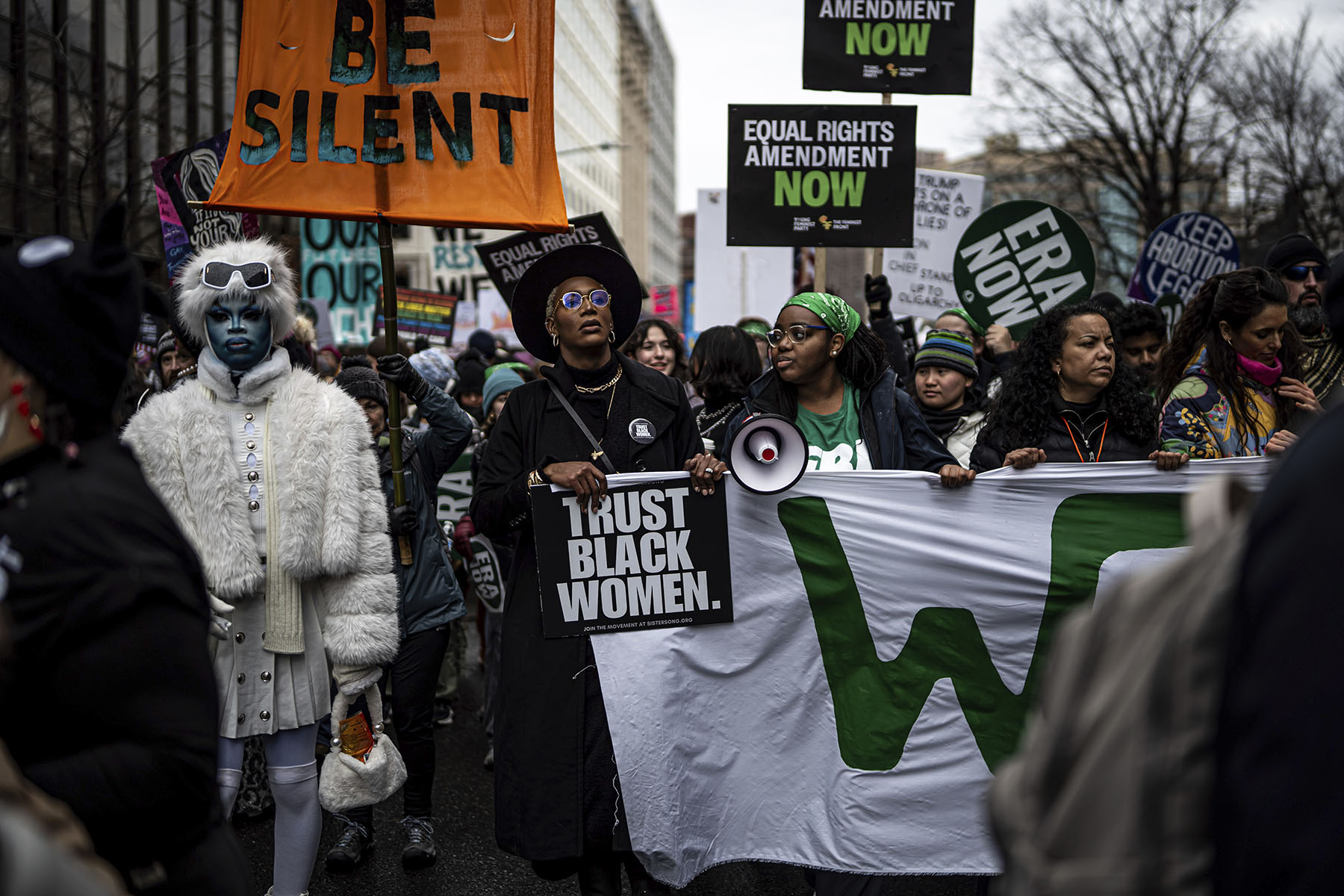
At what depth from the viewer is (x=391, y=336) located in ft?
14.8

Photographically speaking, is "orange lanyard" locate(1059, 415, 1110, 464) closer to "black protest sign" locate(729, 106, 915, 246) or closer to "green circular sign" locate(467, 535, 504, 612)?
"black protest sign" locate(729, 106, 915, 246)

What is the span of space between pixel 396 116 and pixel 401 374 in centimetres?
103

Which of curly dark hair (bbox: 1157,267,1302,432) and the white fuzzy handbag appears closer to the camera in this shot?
the white fuzzy handbag

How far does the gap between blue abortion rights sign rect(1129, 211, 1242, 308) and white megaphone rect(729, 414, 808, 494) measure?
225 inches

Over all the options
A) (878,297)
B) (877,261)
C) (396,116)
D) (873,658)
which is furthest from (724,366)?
(873,658)

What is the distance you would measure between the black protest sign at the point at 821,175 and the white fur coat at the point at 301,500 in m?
3.20

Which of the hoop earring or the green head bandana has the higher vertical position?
the green head bandana

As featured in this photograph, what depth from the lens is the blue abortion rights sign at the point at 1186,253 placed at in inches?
342

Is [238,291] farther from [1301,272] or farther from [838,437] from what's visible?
[1301,272]

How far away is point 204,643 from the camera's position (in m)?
1.91

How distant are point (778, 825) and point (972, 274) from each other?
13.1ft

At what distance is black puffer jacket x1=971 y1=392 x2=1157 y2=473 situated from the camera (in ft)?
14.2

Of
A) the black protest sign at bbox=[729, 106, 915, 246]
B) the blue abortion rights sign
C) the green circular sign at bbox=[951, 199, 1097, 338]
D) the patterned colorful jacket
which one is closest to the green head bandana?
the patterned colorful jacket

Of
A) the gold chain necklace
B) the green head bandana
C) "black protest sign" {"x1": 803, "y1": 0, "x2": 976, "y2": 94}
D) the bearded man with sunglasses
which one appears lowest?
the gold chain necklace
